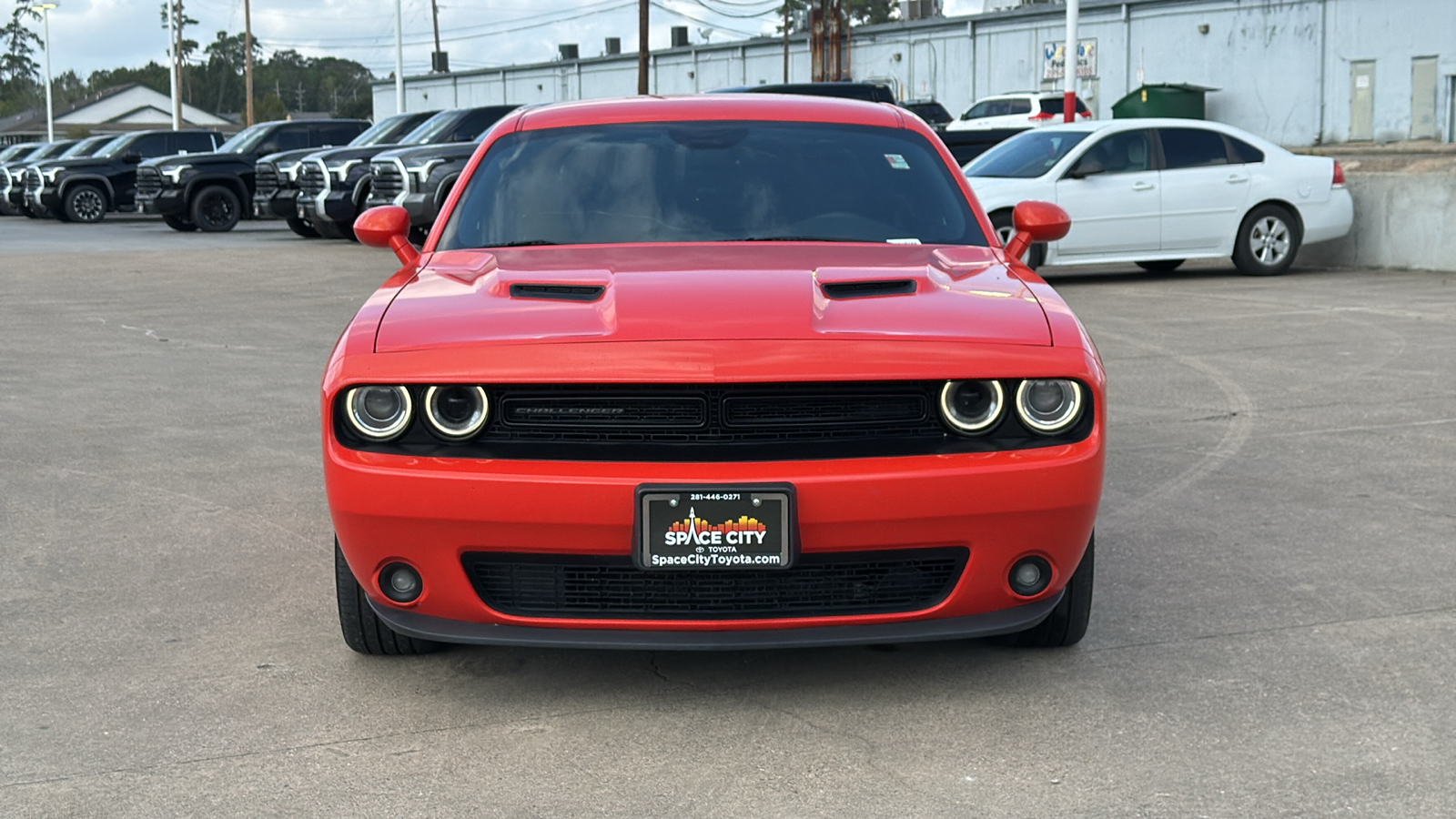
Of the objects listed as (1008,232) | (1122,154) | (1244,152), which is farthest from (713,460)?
(1244,152)

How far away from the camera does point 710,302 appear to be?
3.75m

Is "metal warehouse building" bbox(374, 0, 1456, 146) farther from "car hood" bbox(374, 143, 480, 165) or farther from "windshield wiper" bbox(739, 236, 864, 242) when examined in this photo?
"windshield wiper" bbox(739, 236, 864, 242)

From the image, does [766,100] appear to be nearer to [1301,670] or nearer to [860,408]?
[860,408]

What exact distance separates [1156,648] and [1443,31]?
3890cm

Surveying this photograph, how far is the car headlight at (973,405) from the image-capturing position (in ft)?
11.8

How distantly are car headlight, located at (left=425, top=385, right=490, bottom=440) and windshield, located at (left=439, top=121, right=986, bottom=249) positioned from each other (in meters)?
1.18

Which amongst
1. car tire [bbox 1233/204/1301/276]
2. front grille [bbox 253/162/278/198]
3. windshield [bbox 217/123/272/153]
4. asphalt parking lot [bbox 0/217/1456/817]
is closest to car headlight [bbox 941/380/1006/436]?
asphalt parking lot [bbox 0/217/1456/817]

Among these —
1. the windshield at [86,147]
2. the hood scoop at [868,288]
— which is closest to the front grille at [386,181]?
the windshield at [86,147]

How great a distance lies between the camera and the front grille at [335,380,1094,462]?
11.6 feet

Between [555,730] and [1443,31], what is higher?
[1443,31]

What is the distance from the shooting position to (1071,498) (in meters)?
3.63

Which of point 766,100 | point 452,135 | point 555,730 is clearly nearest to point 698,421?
point 555,730

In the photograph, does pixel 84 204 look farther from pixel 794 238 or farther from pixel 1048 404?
pixel 1048 404

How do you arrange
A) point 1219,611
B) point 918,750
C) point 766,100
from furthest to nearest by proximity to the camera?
1. point 766,100
2. point 1219,611
3. point 918,750
